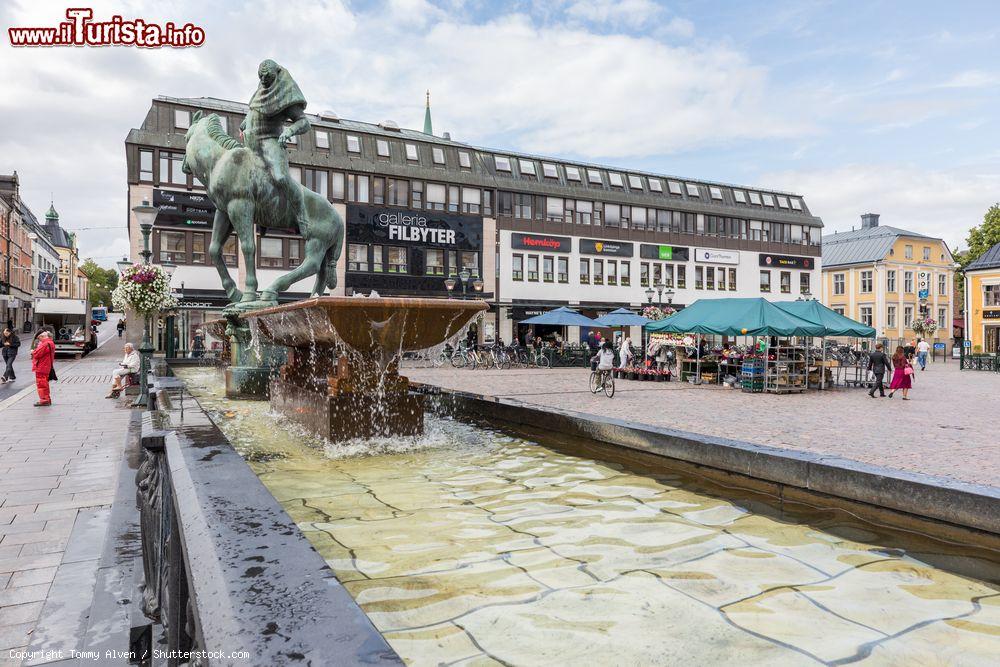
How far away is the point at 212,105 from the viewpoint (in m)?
38.1

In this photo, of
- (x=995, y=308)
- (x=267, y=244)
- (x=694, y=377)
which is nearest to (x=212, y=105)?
(x=267, y=244)

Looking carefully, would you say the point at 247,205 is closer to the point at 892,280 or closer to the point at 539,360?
the point at 539,360

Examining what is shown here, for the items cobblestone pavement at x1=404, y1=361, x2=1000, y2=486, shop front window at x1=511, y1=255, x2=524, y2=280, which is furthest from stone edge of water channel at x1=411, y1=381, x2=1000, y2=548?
shop front window at x1=511, y1=255, x2=524, y2=280

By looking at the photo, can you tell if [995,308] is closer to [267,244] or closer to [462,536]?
[267,244]

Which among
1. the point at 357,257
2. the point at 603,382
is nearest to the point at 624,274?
the point at 357,257

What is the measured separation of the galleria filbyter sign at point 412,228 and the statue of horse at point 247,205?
29.8 meters

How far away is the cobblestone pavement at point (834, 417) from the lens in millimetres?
7402

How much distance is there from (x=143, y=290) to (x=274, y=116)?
6.43 metres

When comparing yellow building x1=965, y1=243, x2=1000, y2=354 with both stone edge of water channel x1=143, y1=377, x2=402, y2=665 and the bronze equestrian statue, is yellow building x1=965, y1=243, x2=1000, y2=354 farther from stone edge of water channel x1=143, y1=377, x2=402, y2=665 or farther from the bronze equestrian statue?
stone edge of water channel x1=143, y1=377, x2=402, y2=665

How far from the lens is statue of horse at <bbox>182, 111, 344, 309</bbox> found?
901cm

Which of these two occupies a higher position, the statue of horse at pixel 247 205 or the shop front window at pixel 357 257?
the shop front window at pixel 357 257

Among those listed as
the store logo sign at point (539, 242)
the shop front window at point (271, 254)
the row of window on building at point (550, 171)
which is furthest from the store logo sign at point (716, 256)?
the shop front window at point (271, 254)

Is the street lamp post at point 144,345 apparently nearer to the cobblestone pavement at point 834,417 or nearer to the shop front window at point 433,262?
the cobblestone pavement at point 834,417

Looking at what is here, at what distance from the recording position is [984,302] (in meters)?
49.0
